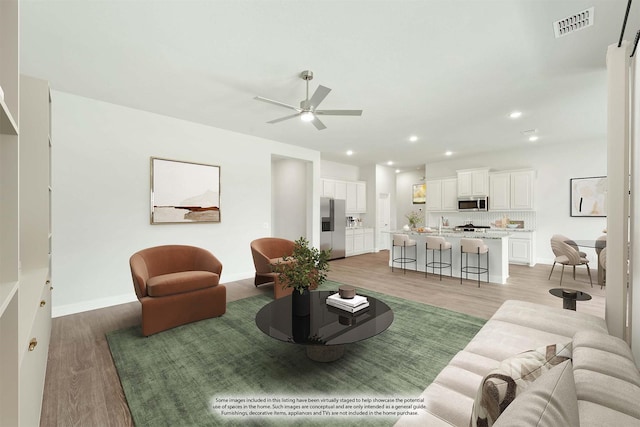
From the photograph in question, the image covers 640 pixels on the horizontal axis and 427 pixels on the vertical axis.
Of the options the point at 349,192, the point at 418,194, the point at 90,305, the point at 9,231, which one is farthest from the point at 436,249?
the point at 90,305

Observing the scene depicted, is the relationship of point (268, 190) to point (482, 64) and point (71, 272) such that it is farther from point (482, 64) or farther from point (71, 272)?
point (482, 64)

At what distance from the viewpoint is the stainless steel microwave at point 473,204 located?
6992 millimetres

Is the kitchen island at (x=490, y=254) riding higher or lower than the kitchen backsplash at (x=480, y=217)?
lower

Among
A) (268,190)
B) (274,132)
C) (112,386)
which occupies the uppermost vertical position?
(274,132)

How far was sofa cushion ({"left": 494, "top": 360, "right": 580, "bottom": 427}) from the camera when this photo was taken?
687mm

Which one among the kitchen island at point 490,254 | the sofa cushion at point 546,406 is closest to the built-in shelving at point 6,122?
the sofa cushion at point 546,406

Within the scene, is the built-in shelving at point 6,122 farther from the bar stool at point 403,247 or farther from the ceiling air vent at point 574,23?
the bar stool at point 403,247

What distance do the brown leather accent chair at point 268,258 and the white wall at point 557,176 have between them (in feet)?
20.1

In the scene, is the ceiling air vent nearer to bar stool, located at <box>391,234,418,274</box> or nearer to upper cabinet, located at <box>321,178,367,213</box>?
bar stool, located at <box>391,234,418,274</box>

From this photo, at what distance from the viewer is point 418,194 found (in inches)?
385

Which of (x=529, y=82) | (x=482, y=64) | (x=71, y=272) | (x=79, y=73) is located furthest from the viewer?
(x=71, y=272)

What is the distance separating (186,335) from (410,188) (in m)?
9.00

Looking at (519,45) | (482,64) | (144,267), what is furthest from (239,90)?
(519,45)

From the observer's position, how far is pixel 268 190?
18.7 feet
